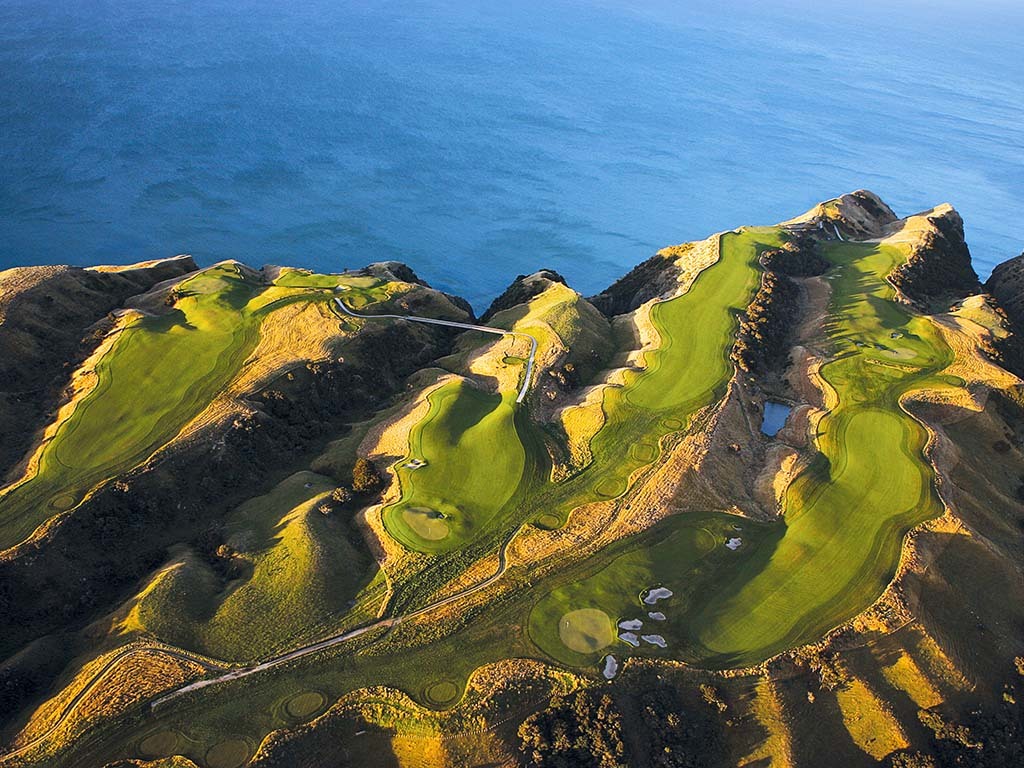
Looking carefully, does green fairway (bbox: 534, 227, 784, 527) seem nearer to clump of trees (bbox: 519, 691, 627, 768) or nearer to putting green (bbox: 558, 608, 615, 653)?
putting green (bbox: 558, 608, 615, 653)

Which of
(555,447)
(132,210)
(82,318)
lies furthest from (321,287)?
(132,210)

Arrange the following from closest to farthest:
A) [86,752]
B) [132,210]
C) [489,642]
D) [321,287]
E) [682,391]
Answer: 1. [86,752]
2. [489,642]
3. [682,391]
4. [321,287]
5. [132,210]

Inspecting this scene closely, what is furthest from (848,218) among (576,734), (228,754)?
(228,754)

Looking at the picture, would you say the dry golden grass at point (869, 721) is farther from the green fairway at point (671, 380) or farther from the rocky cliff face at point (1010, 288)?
the rocky cliff face at point (1010, 288)

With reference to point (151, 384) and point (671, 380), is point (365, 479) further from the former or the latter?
point (671, 380)

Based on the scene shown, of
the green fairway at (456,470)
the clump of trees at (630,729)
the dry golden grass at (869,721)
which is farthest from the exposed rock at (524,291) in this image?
the dry golden grass at (869,721)

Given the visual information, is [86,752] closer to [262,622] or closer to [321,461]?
[262,622]

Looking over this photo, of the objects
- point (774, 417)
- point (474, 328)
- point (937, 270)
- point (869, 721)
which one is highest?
point (937, 270)

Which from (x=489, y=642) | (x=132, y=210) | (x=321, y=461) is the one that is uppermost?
(x=489, y=642)
